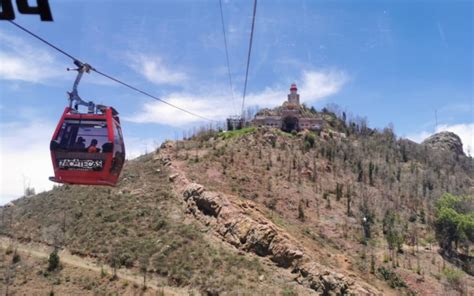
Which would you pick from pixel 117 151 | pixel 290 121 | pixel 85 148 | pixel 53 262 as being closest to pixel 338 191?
pixel 290 121

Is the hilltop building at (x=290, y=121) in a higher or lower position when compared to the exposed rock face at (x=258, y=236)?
higher

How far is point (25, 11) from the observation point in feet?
19.5

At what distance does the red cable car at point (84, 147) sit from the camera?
52.3ft

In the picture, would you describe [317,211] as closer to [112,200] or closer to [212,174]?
[212,174]

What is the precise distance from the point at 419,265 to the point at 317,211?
10.9 metres

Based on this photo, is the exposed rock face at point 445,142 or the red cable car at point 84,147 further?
the exposed rock face at point 445,142

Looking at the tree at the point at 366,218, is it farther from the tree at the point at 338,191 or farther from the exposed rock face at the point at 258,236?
the exposed rock face at the point at 258,236

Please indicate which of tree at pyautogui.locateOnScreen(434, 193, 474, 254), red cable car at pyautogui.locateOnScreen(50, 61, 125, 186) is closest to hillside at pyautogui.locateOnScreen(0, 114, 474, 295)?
tree at pyautogui.locateOnScreen(434, 193, 474, 254)

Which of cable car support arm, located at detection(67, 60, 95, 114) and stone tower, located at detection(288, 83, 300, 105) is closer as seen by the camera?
cable car support arm, located at detection(67, 60, 95, 114)

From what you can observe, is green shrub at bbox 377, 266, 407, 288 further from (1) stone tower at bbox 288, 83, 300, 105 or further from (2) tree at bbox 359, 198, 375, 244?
(1) stone tower at bbox 288, 83, 300, 105

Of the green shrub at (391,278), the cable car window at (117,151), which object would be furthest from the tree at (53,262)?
the green shrub at (391,278)

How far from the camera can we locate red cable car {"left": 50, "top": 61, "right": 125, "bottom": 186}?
15938 mm

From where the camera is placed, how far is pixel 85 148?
52.7 ft

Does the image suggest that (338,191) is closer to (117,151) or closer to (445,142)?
(117,151)
